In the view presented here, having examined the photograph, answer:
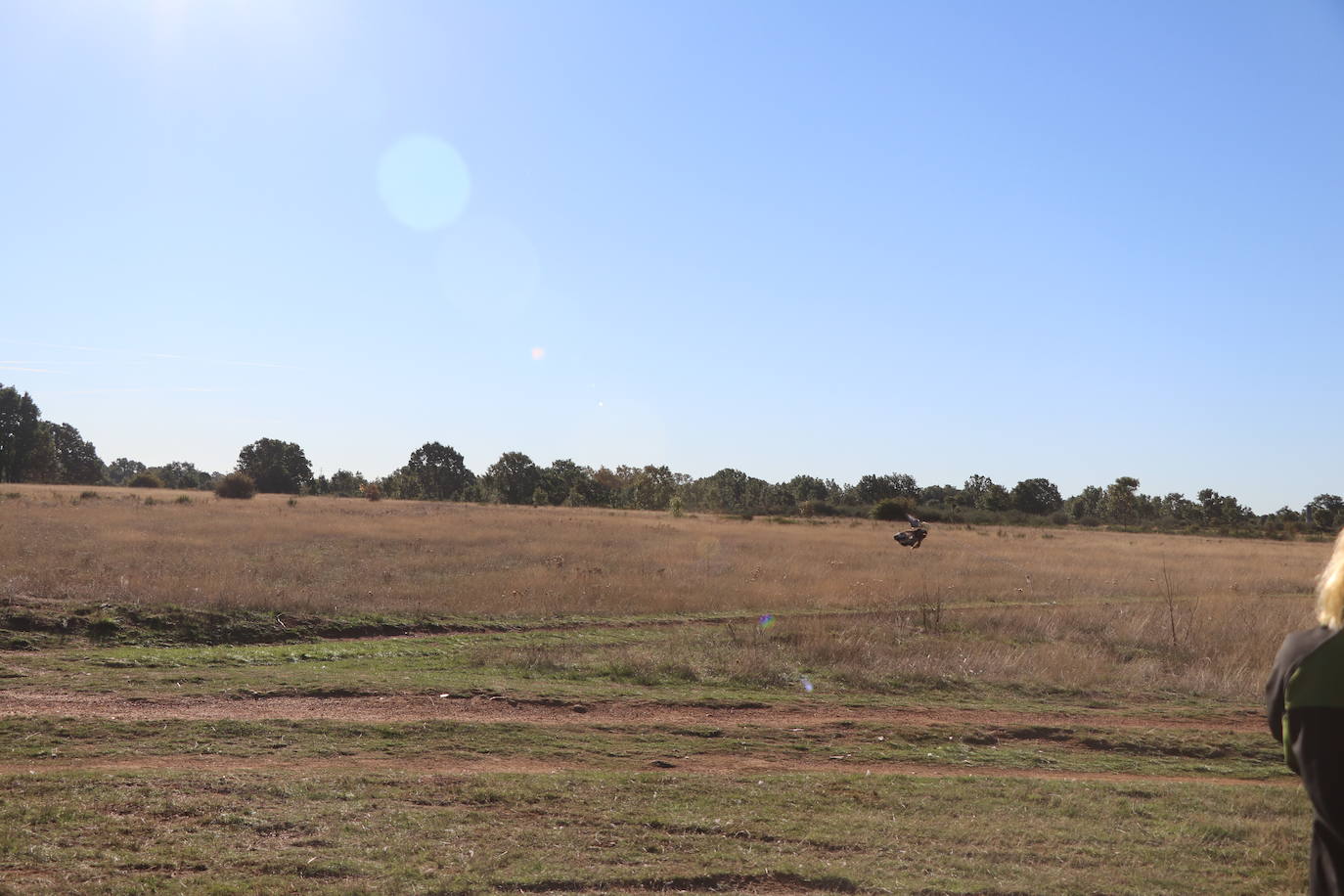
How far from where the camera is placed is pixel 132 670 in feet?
43.9

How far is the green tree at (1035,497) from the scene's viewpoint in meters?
112

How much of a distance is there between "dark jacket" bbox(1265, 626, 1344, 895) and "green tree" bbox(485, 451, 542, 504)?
105 meters

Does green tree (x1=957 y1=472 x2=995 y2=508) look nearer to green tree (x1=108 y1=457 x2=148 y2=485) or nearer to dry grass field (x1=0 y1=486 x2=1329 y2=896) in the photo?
dry grass field (x1=0 y1=486 x2=1329 y2=896)

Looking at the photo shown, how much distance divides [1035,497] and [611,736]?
362 feet

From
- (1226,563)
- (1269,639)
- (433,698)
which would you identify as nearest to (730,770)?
(433,698)

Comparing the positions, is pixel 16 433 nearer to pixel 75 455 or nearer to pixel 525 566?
pixel 75 455

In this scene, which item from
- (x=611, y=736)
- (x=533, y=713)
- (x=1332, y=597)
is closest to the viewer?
(x=1332, y=597)

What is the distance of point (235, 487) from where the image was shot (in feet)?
205

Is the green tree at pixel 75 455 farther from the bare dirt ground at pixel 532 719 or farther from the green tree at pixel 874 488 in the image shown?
the bare dirt ground at pixel 532 719

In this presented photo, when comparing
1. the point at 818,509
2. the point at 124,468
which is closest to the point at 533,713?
the point at 818,509

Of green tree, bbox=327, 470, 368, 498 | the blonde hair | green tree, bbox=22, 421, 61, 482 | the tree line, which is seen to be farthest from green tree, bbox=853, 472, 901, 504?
the blonde hair

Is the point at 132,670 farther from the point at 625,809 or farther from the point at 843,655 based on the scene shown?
the point at 843,655

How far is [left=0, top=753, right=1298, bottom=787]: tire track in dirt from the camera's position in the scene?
27.4ft

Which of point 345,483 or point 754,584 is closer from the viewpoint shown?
point 754,584
